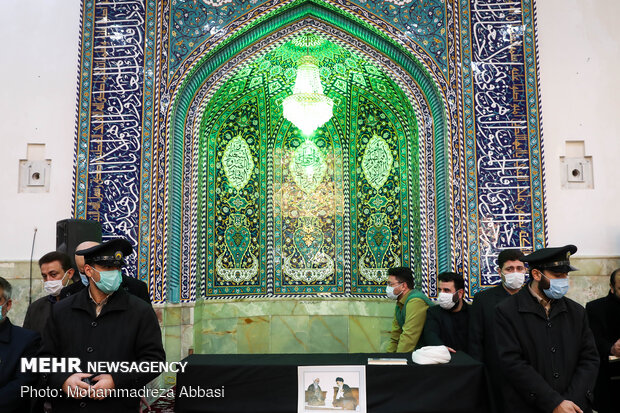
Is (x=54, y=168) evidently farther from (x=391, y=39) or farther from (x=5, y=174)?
(x=391, y=39)

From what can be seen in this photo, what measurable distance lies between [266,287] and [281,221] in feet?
2.86

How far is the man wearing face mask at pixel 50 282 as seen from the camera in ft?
12.4

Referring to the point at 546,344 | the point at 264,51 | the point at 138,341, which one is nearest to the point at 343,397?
the point at 546,344

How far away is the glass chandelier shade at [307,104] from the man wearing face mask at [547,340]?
3.68 meters

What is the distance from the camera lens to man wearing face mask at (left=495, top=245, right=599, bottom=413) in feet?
9.69

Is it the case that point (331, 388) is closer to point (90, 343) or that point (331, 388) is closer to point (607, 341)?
point (90, 343)

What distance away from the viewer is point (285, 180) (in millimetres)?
7785

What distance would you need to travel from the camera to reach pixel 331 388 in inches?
137

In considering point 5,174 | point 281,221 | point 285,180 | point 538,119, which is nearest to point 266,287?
point 281,221

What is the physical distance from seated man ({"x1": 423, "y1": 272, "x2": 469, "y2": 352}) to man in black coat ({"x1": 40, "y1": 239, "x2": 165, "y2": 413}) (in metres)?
2.19

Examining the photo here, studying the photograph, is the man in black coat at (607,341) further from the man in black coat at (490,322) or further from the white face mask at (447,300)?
the white face mask at (447,300)

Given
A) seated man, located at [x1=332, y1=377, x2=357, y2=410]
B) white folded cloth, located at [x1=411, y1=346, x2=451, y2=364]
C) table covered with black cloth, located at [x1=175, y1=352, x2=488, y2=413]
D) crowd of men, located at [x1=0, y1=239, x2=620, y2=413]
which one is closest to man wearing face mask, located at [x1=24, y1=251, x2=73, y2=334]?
crowd of men, located at [x1=0, y1=239, x2=620, y2=413]

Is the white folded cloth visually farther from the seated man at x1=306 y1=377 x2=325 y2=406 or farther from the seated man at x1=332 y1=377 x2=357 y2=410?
the seated man at x1=306 y1=377 x2=325 y2=406

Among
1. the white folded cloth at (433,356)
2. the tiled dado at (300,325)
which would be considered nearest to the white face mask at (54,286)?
the white folded cloth at (433,356)
